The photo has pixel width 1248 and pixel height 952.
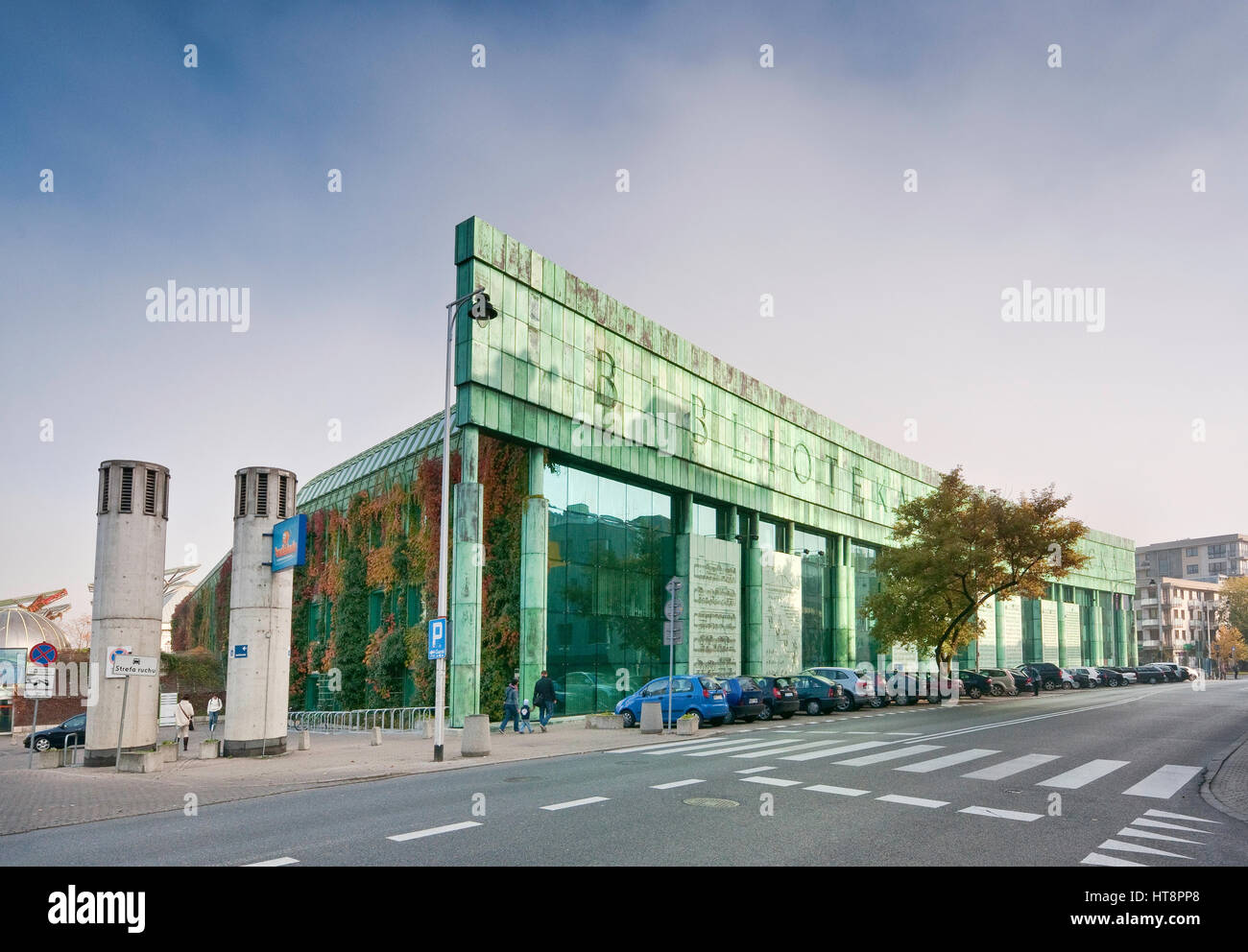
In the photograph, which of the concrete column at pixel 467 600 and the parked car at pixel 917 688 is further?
the parked car at pixel 917 688

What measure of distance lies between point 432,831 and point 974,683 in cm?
4194

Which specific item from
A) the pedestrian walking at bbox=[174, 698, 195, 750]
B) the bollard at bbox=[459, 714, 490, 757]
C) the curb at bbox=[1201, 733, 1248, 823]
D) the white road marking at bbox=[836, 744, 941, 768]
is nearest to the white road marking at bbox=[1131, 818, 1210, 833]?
the curb at bbox=[1201, 733, 1248, 823]

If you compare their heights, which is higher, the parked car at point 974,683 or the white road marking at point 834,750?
the white road marking at point 834,750

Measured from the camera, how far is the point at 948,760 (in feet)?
52.4

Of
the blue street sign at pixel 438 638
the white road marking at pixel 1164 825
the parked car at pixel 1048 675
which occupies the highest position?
the blue street sign at pixel 438 638

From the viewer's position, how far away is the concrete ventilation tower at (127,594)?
18.9 meters

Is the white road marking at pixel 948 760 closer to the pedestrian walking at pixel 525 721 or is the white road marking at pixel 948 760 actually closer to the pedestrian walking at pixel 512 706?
the pedestrian walking at pixel 512 706

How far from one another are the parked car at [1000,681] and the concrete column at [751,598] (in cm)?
1341

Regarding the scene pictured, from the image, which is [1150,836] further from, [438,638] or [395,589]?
[395,589]

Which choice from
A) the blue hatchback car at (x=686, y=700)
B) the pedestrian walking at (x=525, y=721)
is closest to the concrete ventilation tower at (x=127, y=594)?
the pedestrian walking at (x=525, y=721)
